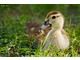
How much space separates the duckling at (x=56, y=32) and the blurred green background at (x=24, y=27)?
0.04 meters

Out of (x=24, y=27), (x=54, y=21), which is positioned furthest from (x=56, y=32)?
(x=24, y=27)

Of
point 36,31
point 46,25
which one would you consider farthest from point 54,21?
point 36,31

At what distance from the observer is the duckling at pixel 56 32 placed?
2.71 meters

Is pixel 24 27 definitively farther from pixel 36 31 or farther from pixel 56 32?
pixel 56 32

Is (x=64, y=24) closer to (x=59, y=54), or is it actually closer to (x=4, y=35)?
Answer: (x=59, y=54)

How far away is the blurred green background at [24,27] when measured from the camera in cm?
269

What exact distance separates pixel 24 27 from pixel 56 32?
287mm

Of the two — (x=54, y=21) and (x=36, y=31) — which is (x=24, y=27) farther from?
(x=54, y=21)

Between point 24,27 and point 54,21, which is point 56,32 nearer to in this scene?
point 54,21

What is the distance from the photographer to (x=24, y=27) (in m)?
2.79

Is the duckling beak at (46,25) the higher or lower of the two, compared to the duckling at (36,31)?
higher

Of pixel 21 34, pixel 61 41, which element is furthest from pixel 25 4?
pixel 61 41

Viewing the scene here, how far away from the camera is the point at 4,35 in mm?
2736

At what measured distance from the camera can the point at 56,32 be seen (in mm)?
2736
